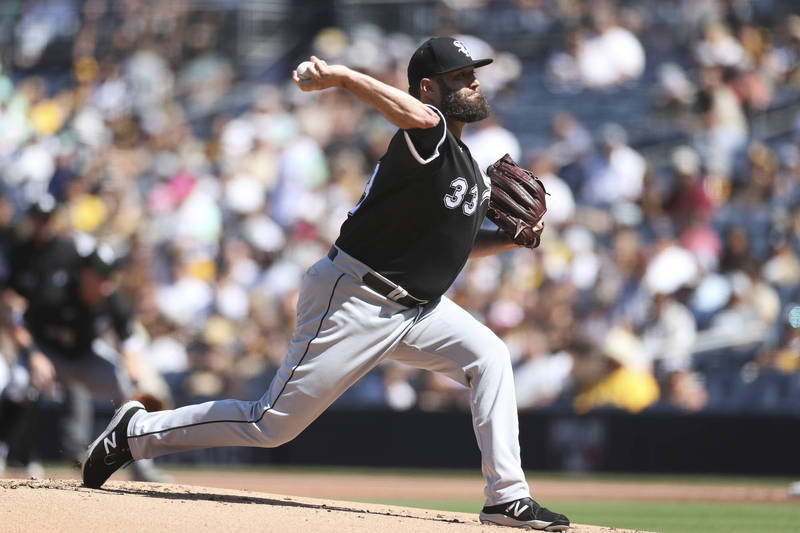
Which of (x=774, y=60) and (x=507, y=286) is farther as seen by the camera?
(x=774, y=60)

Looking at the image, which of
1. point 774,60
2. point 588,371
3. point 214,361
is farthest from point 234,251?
point 774,60

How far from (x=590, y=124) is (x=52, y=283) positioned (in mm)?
7399

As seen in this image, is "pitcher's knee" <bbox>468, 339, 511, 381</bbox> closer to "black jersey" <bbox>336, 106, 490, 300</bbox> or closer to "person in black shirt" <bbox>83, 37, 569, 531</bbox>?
"person in black shirt" <bbox>83, 37, 569, 531</bbox>

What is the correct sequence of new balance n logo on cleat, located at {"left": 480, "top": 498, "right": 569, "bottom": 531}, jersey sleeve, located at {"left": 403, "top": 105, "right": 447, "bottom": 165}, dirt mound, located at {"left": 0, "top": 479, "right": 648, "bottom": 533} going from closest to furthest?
dirt mound, located at {"left": 0, "top": 479, "right": 648, "bottom": 533} < jersey sleeve, located at {"left": 403, "top": 105, "right": 447, "bottom": 165} < new balance n logo on cleat, located at {"left": 480, "top": 498, "right": 569, "bottom": 531}

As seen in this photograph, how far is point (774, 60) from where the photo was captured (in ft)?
43.2

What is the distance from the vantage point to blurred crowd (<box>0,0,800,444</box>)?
11.1 m

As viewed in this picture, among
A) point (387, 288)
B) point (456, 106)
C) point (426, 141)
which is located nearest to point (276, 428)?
point (387, 288)

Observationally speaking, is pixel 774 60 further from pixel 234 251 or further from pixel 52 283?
pixel 52 283

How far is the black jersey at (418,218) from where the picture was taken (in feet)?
15.8

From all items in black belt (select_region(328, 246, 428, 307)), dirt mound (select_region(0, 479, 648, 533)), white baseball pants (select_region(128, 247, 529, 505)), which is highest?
black belt (select_region(328, 246, 428, 307))

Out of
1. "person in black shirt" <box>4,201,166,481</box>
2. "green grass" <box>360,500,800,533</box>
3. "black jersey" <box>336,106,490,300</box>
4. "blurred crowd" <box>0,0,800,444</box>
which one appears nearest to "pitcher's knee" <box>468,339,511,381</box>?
"black jersey" <box>336,106,490,300</box>

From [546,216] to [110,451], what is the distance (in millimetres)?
7443

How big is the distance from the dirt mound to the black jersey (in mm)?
946

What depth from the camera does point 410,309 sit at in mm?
5031
